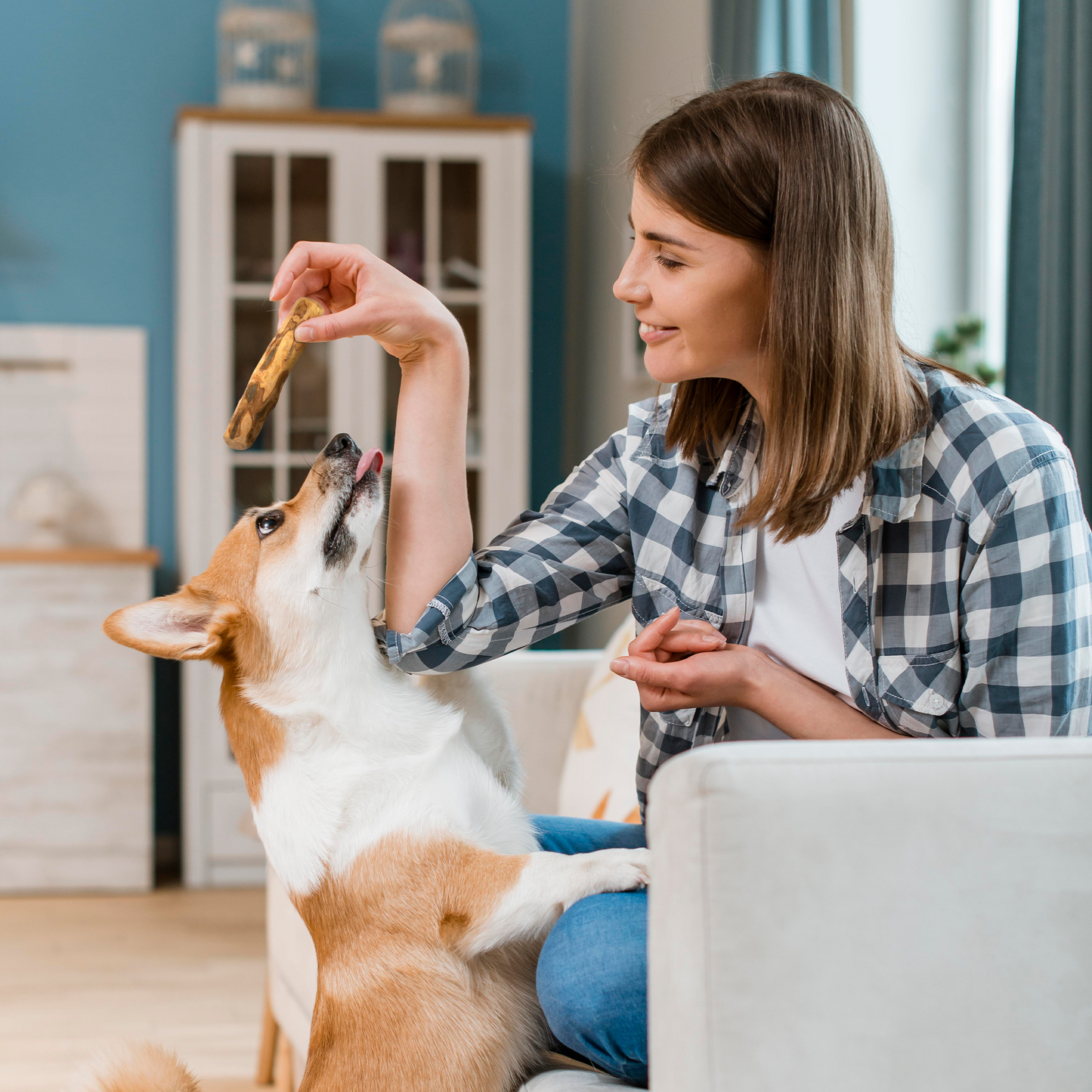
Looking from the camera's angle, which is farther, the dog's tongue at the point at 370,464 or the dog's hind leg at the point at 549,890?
the dog's tongue at the point at 370,464

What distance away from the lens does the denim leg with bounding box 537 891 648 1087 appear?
0.92 metres

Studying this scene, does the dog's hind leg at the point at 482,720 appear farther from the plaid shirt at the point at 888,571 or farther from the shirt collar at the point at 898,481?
the shirt collar at the point at 898,481

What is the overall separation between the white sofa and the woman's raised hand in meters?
0.52

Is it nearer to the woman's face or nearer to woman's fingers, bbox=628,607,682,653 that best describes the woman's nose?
the woman's face

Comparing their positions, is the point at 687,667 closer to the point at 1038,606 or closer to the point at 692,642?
the point at 692,642

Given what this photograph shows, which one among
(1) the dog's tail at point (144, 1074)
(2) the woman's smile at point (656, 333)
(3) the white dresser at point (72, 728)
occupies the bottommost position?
(3) the white dresser at point (72, 728)

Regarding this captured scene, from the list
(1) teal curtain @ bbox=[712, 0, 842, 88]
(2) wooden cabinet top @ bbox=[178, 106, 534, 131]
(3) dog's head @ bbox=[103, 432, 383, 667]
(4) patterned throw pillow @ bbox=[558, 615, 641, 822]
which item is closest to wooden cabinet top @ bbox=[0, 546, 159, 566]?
(2) wooden cabinet top @ bbox=[178, 106, 534, 131]

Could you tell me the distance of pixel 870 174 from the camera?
1.01 m

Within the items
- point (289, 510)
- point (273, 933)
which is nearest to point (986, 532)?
point (289, 510)

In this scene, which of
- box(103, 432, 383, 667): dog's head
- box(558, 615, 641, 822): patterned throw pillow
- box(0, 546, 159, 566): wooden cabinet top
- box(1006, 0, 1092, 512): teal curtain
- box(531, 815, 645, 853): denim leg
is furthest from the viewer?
box(0, 546, 159, 566): wooden cabinet top

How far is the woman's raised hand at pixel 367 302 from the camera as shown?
1.06m

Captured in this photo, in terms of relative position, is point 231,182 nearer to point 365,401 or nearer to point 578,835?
point 365,401

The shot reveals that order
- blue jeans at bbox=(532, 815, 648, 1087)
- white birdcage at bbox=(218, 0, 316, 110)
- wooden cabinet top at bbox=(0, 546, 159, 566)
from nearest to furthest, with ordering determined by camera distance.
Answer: blue jeans at bbox=(532, 815, 648, 1087)
wooden cabinet top at bbox=(0, 546, 159, 566)
white birdcage at bbox=(218, 0, 316, 110)

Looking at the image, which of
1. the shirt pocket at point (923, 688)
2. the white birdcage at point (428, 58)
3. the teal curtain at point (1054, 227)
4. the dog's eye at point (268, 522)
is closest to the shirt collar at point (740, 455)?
the shirt pocket at point (923, 688)
